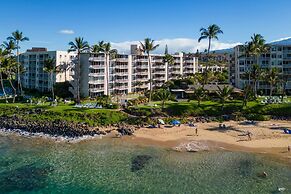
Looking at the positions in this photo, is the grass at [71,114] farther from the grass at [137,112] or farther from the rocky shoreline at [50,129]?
the rocky shoreline at [50,129]

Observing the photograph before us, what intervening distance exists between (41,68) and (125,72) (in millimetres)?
31471

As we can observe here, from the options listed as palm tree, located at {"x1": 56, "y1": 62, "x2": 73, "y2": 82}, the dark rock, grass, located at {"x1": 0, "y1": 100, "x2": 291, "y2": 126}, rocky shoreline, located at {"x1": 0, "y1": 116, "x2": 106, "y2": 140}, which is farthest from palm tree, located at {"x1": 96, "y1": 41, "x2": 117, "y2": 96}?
the dark rock

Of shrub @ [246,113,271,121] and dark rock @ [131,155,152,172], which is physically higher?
shrub @ [246,113,271,121]

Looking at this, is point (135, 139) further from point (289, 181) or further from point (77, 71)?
point (77, 71)

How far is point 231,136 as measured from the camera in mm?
69688

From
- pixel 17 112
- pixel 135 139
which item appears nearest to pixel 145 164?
pixel 135 139

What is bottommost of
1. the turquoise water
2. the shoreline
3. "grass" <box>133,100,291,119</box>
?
the turquoise water

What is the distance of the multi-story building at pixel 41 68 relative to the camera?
117062 millimetres

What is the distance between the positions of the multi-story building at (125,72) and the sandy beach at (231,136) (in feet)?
139

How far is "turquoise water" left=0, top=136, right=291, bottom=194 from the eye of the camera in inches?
1710

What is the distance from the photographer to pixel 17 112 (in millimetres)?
88125

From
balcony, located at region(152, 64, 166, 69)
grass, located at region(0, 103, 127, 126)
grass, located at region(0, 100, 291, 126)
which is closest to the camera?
grass, located at region(0, 103, 127, 126)

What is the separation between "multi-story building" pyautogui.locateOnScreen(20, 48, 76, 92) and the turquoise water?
54746mm

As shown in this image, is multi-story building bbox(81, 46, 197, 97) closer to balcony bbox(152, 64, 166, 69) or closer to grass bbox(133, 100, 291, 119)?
balcony bbox(152, 64, 166, 69)
